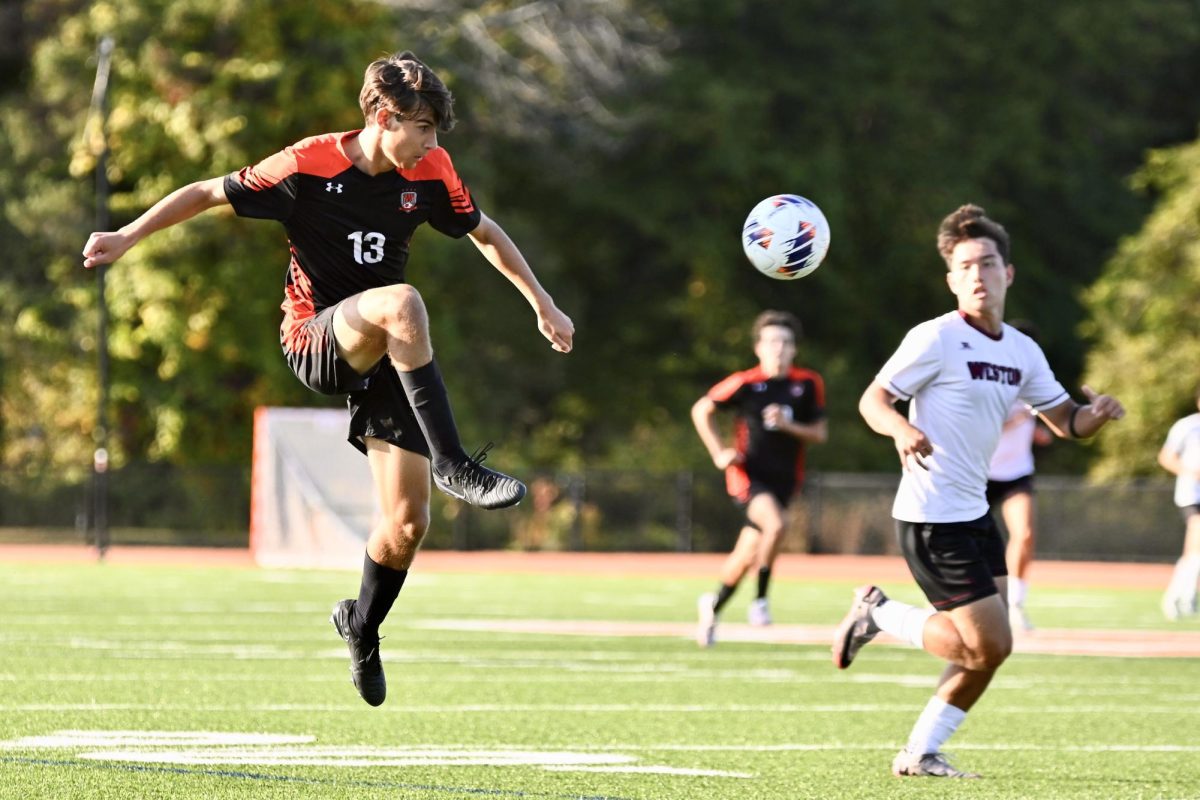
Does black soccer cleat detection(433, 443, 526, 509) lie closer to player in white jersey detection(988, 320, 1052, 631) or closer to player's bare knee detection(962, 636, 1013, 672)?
player's bare knee detection(962, 636, 1013, 672)

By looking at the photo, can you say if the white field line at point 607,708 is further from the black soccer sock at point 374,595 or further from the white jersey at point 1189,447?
the white jersey at point 1189,447

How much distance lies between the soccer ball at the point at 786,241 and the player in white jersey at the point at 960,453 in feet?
2.38

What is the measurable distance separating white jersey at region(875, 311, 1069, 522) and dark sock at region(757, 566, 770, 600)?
7.92 metres

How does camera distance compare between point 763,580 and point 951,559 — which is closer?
point 951,559

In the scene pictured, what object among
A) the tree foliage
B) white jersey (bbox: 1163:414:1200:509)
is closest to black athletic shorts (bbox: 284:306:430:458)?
white jersey (bbox: 1163:414:1200:509)

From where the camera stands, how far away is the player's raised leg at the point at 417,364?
23.8ft

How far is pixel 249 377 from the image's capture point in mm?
35969

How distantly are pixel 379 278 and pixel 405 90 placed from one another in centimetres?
81

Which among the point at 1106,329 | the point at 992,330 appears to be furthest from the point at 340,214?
the point at 1106,329

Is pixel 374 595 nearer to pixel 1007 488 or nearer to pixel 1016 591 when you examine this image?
pixel 1007 488

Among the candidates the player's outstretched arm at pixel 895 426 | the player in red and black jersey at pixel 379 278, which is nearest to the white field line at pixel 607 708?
the player in red and black jersey at pixel 379 278

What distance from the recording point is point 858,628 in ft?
29.4

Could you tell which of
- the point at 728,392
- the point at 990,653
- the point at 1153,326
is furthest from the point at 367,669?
the point at 1153,326

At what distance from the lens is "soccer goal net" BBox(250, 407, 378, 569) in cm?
2739
